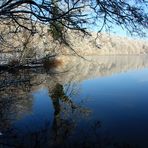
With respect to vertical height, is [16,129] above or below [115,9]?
below

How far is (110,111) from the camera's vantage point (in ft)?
38.0

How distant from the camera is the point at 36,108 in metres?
11.6

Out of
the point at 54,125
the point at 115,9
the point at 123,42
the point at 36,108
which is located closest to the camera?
the point at 115,9

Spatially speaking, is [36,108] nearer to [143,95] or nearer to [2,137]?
[2,137]

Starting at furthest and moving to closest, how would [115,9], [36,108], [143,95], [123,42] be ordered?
[123,42], [143,95], [36,108], [115,9]

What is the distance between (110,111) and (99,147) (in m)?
4.36

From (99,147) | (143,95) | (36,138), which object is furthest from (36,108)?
(143,95)

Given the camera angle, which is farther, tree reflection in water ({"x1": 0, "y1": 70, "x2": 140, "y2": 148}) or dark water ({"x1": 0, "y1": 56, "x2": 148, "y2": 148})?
dark water ({"x1": 0, "y1": 56, "x2": 148, "y2": 148})

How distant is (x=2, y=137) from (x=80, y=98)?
7.26 meters

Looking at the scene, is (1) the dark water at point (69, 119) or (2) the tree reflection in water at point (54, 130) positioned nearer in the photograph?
(2) the tree reflection in water at point (54, 130)

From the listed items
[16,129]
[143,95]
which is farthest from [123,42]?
[16,129]

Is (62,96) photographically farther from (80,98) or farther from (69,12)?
(69,12)

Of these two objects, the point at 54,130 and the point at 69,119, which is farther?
the point at 69,119

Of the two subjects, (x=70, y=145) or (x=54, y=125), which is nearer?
(x=70, y=145)
